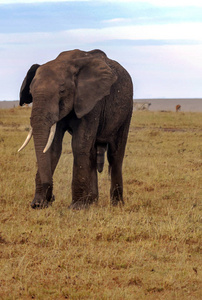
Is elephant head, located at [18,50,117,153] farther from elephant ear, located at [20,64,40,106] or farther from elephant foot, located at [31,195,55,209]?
elephant foot, located at [31,195,55,209]

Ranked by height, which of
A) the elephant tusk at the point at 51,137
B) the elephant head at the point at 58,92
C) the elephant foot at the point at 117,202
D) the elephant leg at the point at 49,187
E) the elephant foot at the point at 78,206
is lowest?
the elephant foot at the point at 117,202

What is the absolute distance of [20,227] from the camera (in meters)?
6.27

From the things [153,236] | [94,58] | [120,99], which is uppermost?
[94,58]

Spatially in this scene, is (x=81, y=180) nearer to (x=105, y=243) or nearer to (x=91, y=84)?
(x=91, y=84)

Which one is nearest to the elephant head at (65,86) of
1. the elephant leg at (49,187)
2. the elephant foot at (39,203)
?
the elephant leg at (49,187)

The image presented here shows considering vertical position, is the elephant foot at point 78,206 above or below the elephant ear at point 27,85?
below

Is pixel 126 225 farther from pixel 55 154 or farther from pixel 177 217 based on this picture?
pixel 55 154

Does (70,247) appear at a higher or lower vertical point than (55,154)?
lower

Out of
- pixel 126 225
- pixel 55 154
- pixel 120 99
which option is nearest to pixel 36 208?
pixel 55 154

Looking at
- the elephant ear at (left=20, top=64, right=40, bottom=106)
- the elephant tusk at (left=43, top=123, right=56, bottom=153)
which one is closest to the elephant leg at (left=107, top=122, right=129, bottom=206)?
the elephant ear at (left=20, top=64, right=40, bottom=106)

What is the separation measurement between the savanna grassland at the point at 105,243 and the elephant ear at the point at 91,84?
1356 mm

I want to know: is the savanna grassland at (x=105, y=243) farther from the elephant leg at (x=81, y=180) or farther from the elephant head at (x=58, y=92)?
the elephant head at (x=58, y=92)

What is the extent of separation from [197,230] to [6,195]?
10.4 feet

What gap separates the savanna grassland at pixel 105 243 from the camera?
4.58 m
